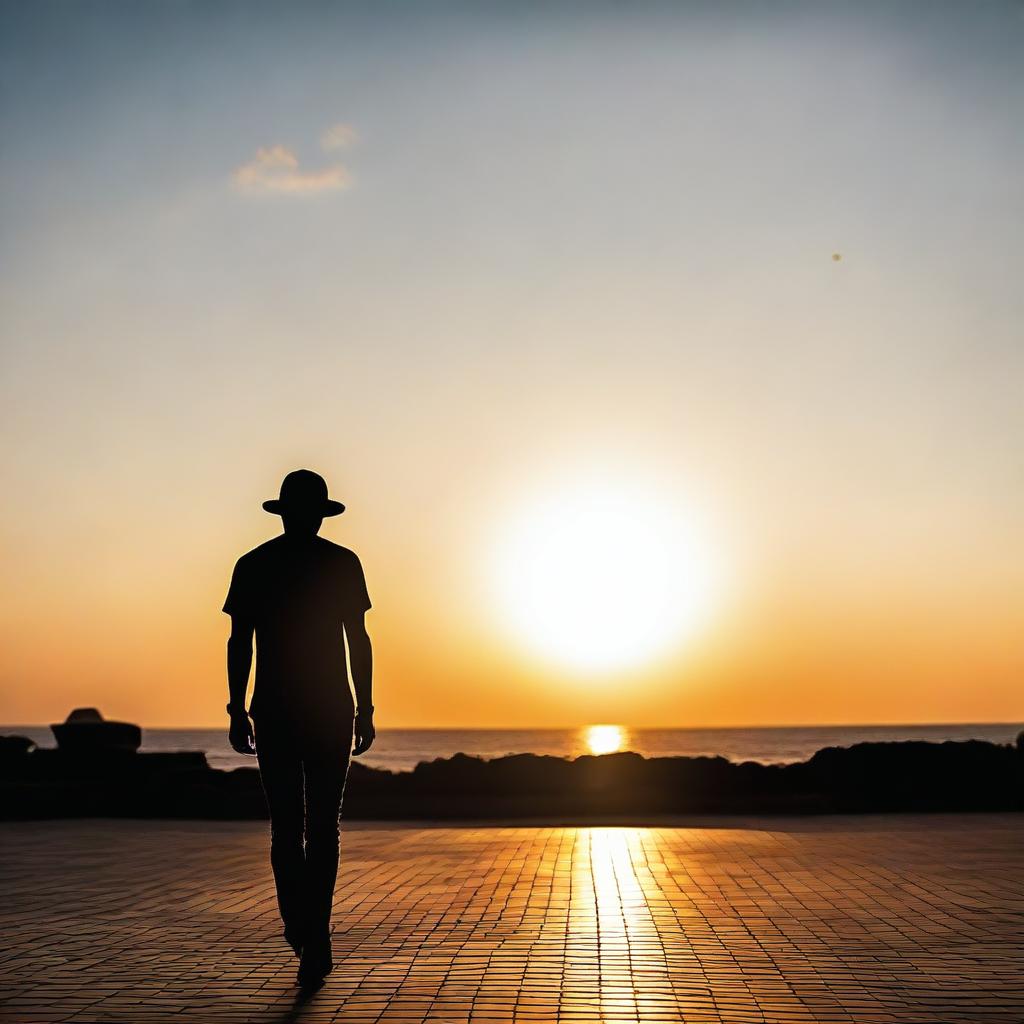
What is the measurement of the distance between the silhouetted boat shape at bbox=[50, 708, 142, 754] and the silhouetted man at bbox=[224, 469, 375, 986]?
→ 21662 millimetres

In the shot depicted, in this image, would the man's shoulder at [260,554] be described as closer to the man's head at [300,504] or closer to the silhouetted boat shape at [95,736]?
the man's head at [300,504]

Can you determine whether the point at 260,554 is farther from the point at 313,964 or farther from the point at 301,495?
the point at 313,964

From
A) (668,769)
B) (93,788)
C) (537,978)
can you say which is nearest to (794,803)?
(668,769)

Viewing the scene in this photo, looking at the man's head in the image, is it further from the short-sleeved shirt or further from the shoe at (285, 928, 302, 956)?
the shoe at (285, 928, 302, 956)

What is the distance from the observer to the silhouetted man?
572 cm

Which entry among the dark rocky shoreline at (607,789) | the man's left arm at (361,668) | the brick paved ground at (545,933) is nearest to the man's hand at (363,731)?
the man's left arm at (361,668)

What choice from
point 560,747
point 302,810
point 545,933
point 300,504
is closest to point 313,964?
point 302,810

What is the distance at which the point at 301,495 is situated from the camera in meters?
6.02

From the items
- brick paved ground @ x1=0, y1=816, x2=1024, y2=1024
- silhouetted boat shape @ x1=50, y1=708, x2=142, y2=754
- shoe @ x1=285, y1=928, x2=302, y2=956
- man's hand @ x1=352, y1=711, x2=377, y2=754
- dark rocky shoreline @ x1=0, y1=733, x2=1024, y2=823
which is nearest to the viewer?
brick paved ground @ x1=0, y1=816, x2=1024, y2=1024

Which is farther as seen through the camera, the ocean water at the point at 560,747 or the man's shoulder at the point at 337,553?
the ocean water at the point at 560,747

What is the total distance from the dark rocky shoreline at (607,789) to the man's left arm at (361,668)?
1097 cm

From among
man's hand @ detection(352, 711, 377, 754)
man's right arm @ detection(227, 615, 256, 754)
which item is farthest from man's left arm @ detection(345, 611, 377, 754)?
man's right arm @ detection(227, 615, 256, 754)

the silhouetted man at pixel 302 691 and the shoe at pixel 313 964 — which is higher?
the silhouetted man at pixel 302 691

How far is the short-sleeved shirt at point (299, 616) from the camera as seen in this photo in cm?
577
